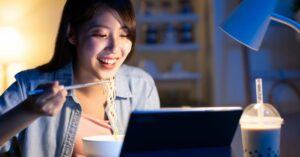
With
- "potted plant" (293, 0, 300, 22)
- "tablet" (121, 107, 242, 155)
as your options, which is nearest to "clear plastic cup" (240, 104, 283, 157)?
"tablet" (121, 107, 242, 155)

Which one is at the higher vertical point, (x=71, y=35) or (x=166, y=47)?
(x=71, y=35)

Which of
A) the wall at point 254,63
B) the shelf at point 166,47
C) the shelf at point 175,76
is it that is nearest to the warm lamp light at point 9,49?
the shelf at point 166,47

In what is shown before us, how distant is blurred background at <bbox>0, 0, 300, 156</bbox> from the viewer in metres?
2.59

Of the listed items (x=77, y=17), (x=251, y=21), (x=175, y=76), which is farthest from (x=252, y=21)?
(x=175, y=76)

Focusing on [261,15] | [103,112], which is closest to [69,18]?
[103,112]

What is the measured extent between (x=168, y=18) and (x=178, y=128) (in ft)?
7.20

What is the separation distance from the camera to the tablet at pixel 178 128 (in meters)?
0.77

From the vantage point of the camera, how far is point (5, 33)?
305cm

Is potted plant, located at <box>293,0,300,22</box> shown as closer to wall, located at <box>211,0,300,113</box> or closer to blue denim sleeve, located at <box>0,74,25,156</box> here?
wall, located at <box>211,0,300,113</box>

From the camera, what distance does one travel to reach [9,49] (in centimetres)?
310

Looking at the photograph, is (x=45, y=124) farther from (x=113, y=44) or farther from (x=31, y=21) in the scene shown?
(x=31, y=21)

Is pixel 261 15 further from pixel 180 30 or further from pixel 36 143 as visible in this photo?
pixel 180 30

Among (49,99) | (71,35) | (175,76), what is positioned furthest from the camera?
(175,76)

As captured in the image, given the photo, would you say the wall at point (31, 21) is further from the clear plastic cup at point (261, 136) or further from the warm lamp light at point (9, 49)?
the clear plastic cup at point (261, 136)
